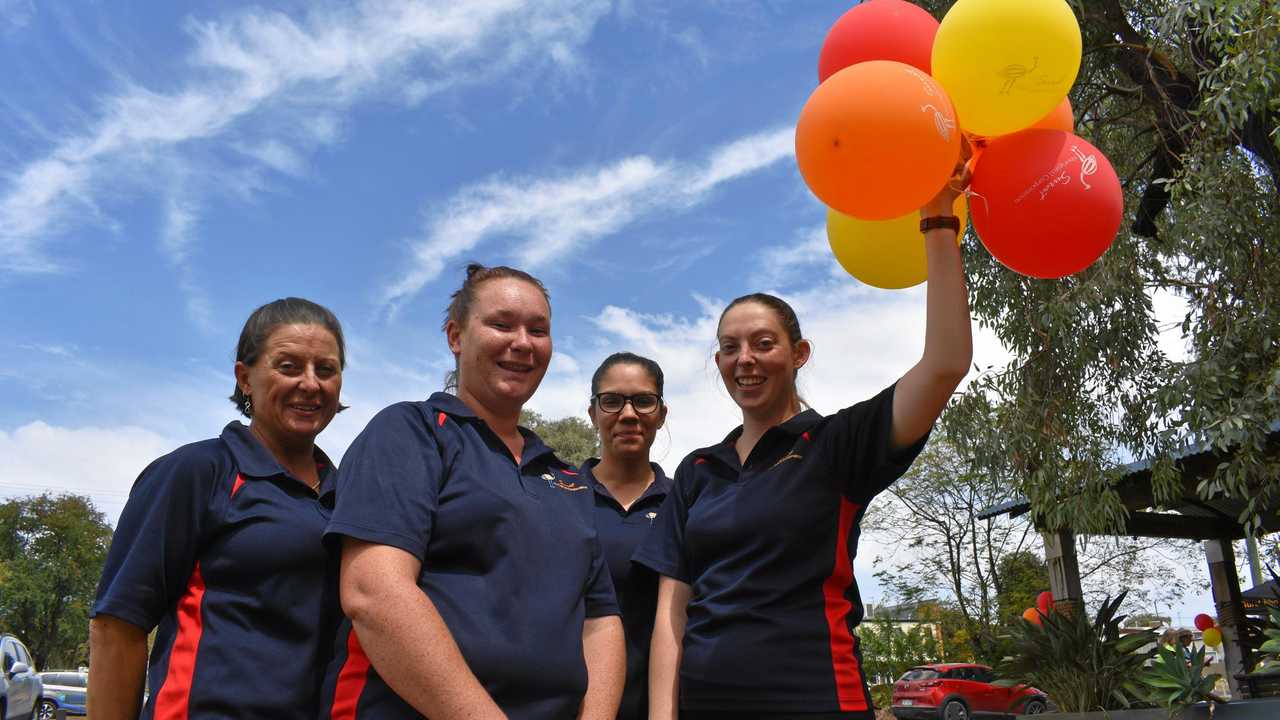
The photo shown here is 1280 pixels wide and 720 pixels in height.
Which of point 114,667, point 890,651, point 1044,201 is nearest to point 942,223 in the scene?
point 1044,201

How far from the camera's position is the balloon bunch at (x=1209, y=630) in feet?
47.6

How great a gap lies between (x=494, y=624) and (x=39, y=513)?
52705mm

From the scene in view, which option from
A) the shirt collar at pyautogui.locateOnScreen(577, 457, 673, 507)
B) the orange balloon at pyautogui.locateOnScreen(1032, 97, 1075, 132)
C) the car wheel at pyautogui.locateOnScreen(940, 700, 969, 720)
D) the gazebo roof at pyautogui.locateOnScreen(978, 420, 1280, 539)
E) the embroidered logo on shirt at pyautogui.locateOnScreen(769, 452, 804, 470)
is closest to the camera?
the embroidered logo on shirt at pyautogui.locateOnScreen(769, 452, 804, 470)

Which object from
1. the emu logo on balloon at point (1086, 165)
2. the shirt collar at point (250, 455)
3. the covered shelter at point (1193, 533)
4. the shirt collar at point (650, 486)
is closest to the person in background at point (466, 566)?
the shirt collar at point (250, 455)

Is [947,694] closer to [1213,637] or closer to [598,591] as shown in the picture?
[1213,637]

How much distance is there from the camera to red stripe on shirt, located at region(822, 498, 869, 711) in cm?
232

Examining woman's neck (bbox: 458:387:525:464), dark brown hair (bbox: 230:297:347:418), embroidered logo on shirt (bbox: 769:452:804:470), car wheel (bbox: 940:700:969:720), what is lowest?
car wheel (bbox: 940:700:969:720)

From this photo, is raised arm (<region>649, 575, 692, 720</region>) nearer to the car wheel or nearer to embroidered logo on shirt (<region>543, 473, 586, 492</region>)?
embroidered logo on shirt (<region>543, 473, 586, 492</region>)

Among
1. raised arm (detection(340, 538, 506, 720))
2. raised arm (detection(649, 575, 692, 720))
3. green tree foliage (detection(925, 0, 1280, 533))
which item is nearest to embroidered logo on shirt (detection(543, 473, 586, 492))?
raised arm (detection(649, 575, 692, 720))

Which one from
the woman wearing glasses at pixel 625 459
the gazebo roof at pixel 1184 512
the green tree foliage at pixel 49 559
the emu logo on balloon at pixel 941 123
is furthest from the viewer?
the green tree foliage at pixel 49 559

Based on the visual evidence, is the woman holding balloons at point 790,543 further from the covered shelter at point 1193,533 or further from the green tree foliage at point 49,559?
the green tree foliage at point 49,559

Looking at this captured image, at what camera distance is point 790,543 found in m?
2.39

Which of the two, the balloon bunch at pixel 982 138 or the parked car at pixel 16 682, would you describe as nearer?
the balloon bunch at pixel 982 138

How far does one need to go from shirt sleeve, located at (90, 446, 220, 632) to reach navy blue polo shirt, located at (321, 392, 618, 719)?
0.45m
